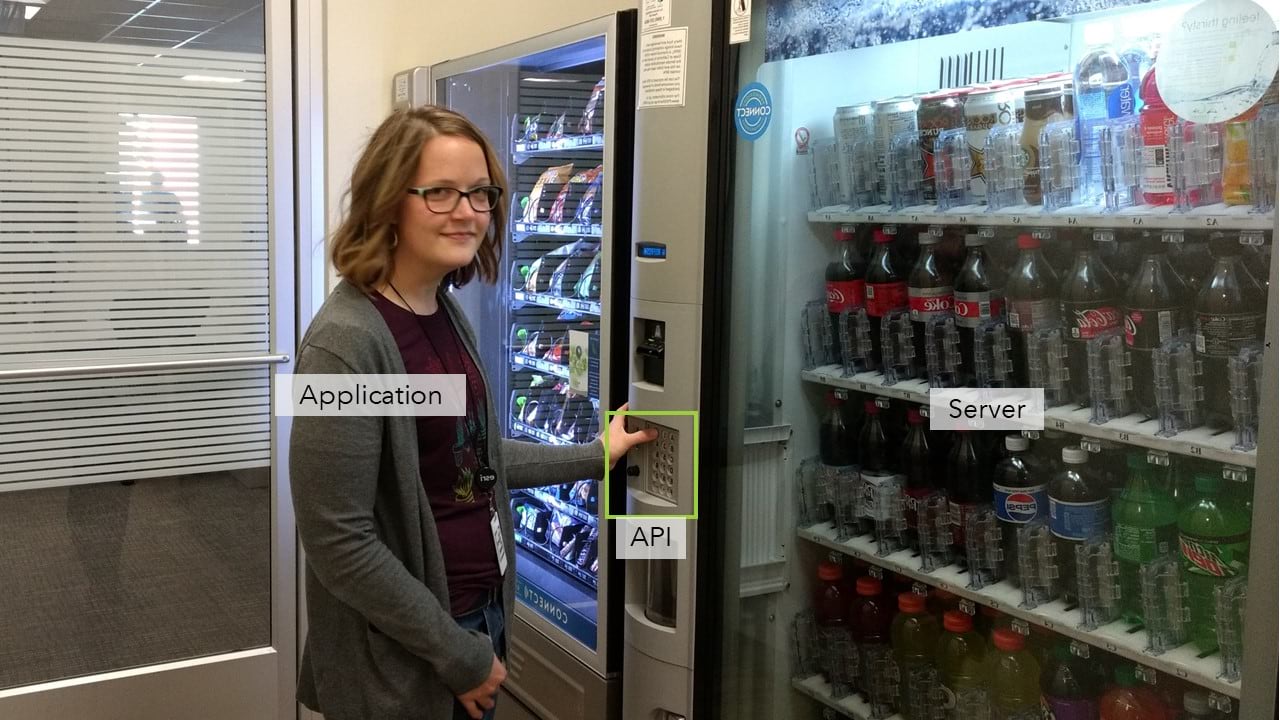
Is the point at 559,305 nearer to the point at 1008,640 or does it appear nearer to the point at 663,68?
the point at 663,68

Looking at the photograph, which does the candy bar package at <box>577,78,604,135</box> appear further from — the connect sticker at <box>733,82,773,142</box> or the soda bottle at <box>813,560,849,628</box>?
the soda bottle at <box>813,560,849,628</box>

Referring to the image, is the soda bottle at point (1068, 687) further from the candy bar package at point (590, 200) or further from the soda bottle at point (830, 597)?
the candy bar package at point (590, 200)

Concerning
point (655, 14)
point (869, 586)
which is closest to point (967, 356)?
point (869, 586)

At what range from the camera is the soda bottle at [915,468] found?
230cm

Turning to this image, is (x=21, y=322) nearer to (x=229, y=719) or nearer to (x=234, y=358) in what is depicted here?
(x=234, y=358)

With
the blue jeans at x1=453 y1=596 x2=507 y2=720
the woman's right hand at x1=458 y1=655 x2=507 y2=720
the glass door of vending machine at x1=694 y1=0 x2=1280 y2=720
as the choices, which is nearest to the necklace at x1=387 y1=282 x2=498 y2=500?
the blue jeans at x1=453 y1=596 x2=507 y2=720

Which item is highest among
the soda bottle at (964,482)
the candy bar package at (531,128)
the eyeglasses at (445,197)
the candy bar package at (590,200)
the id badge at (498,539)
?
the candy bar package at (531,128)

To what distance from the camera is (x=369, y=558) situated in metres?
1.88

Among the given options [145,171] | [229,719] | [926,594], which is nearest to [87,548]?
[229,719]

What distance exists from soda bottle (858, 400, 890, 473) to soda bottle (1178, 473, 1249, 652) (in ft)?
2.10

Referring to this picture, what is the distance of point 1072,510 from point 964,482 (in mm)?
252

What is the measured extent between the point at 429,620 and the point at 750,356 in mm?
914

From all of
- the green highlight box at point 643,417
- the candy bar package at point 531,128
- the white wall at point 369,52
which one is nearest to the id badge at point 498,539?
the green highlight box at point 643,417

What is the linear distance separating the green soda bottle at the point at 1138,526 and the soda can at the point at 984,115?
0.56m
